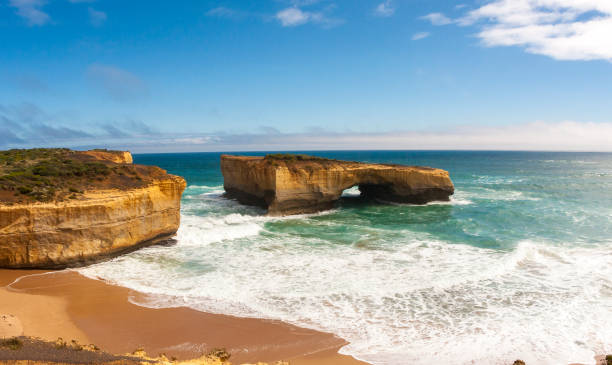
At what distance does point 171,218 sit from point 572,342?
14.6 metres

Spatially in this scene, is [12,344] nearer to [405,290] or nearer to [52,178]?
[405,290]

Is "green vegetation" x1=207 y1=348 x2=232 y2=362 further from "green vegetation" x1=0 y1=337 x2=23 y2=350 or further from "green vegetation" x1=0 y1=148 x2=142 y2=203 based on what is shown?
"green vegetation" x1=0 y1=148 x2=142 y2=203

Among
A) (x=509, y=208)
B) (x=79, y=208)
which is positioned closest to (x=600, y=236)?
(x=509, y=208)

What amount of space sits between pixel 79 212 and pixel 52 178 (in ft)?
10.7

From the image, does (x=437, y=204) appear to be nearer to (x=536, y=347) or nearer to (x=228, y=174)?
(x=228, y=174)

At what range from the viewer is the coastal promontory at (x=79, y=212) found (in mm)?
11477

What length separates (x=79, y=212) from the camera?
39.8 feet

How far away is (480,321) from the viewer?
8.93 m

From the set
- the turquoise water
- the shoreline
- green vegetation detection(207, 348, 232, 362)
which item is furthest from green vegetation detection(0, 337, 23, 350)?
the turquoise water

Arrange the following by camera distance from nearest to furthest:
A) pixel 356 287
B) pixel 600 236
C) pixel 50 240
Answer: pixel 356 287
pixel 50 240
pixel 600 236

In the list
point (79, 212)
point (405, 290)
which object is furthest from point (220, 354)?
point (79, 212)

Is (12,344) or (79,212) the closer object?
(12,344)

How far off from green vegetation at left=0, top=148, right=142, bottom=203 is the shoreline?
336 centimetres

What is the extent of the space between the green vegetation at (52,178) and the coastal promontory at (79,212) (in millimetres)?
23
